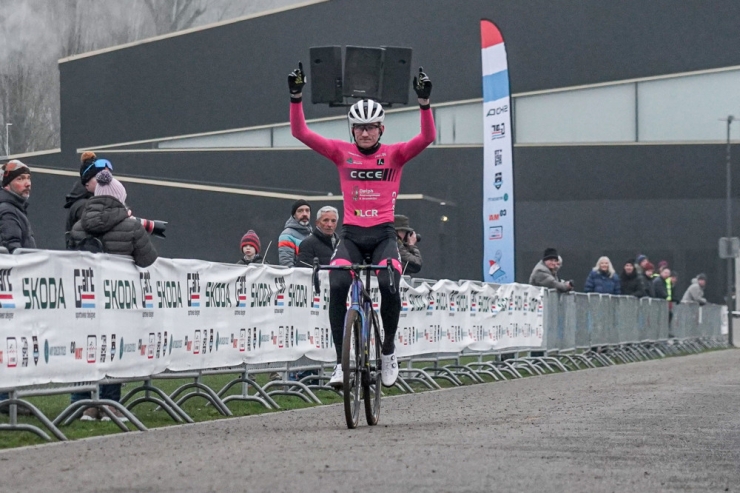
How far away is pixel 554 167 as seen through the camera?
164ft

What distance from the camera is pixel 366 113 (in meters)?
9.94

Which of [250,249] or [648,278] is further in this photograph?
[648,278]

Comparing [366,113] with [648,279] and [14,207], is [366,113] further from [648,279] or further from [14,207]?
[648,279]

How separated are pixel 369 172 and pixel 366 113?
42cm

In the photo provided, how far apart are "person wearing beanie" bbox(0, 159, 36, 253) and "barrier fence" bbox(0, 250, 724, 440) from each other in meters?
1.00

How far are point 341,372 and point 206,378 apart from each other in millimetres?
6222

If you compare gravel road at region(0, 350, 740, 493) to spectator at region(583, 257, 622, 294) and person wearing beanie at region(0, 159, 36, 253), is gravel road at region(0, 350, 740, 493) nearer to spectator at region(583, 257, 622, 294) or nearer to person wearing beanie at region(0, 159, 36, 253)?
person wearing beanie at region(0, 159, 36, 253)

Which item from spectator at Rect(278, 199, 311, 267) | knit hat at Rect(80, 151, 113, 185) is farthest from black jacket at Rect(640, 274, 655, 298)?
knit hat at Rect(80, 151, 113, 185)

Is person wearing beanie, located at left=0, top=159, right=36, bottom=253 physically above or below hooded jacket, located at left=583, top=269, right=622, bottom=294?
above

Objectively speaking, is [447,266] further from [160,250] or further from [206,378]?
[206,378]

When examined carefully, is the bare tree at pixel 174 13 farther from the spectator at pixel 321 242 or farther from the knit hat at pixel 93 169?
the knit hat at pixel 93 169

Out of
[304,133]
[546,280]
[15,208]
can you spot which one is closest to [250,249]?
[15,208]

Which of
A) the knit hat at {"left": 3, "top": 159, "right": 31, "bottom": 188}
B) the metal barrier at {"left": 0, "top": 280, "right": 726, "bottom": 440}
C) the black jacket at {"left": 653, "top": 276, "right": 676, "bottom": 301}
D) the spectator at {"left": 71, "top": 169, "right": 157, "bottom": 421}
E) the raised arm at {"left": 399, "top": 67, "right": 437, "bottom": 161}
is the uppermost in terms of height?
the raised arm at {"left": 399, "top": 67, "right": 437, "bottom": 161}

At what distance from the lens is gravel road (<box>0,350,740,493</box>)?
654cm
